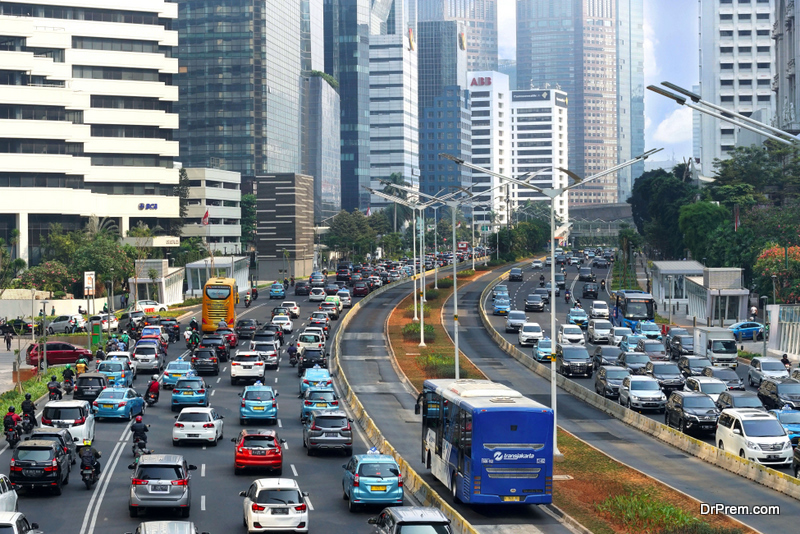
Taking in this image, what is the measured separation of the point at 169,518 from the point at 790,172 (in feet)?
393

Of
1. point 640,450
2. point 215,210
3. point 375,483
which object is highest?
point 215,210

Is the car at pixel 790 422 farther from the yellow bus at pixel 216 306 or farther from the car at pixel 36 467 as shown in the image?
the yellow bus at pixel 216 306

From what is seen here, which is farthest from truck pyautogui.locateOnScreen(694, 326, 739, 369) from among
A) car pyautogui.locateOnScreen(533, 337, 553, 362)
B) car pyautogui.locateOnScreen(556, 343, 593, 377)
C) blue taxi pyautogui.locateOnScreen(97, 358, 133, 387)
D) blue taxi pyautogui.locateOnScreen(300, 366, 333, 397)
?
blue taxi pyautogui.locateOnScreen(97, 358, 133, 387)

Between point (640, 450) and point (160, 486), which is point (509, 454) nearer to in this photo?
point (160, 486)

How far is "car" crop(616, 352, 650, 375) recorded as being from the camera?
54.8 m

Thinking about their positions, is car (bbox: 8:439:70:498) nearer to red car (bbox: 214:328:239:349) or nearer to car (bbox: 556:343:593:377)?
car (bbox: 556:343:593:377)

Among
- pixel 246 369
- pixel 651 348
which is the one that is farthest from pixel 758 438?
pixel 246 369

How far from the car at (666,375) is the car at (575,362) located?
6.96 meters

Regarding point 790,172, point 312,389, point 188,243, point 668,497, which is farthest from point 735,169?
point 668,497

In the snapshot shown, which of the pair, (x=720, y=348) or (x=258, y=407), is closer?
(x=258, y=407)

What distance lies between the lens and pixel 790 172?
5182 inches

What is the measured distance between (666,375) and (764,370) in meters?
5.76

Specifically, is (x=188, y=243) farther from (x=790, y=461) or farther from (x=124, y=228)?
(x=790, y=461)

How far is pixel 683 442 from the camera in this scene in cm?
3822
